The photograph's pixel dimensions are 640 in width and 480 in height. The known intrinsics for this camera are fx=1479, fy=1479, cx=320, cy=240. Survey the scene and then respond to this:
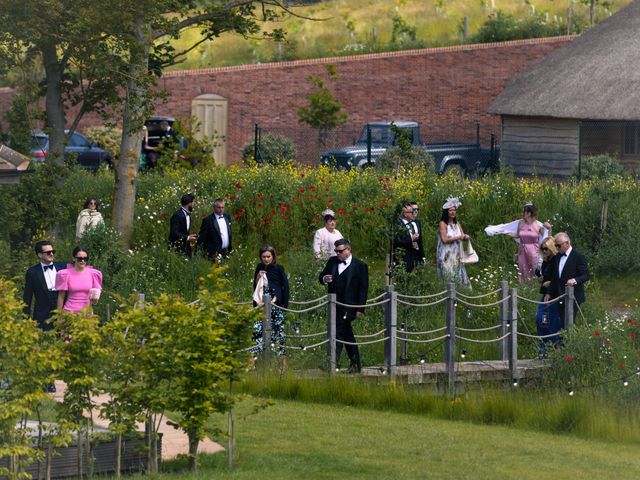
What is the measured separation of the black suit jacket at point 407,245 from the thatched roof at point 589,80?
46.1 ft

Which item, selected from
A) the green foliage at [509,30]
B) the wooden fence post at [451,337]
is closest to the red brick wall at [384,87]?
the green foliage at [509,30]

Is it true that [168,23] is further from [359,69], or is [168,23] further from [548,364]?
[359,69]

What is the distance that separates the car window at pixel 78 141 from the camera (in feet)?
136

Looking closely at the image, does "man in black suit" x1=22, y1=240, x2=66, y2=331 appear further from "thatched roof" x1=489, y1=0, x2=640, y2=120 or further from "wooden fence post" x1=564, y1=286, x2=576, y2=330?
"thatched roof" x1=489, y1=0, x2=640, y2=120

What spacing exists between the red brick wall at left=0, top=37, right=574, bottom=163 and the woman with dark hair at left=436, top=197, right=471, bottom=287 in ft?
78.2

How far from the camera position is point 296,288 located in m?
21.3

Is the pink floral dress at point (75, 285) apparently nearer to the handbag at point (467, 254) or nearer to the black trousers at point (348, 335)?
the black trousers at point (348, 335)

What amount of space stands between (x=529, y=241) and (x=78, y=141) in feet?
74.1

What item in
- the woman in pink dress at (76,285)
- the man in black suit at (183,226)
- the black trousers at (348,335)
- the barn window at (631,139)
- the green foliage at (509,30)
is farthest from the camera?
the green foliage at (509,30)

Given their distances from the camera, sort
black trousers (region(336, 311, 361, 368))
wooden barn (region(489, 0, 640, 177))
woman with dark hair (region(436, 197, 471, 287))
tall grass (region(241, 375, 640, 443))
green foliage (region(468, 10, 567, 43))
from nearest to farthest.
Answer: tall grass (region(241, 375, 640, 443)) → black trousers (region(336, 311, 361, 368)) → woman with dark hair (region(436, 197, 471, 287)) → wooden barn (region(489, 0, 640, 177)) → green foliage (region(468, 10, 567, 43))

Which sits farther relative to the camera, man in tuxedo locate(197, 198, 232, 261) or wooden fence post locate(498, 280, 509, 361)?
man in tuxedo locate(197, 198, 232, 261)

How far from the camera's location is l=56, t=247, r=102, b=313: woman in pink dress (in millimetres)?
16984

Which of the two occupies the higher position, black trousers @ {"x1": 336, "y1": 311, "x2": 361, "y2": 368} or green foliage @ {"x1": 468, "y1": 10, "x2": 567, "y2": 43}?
green foliage @ {"x1": 468, "y1": 10, "x2": 567, "y2": 43}

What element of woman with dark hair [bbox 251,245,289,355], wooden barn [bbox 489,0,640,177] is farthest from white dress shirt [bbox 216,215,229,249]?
wooden barn [bbox 489,0,640,177]
